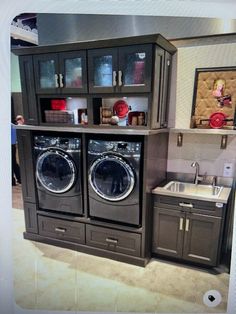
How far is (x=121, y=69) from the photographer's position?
1.98 meters

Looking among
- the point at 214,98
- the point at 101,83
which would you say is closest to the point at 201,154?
the point at 214,98

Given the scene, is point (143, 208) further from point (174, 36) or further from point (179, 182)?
point (174, 36)

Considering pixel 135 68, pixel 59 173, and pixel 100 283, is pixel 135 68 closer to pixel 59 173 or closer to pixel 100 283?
pixel 59 173

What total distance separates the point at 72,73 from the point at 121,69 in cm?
48

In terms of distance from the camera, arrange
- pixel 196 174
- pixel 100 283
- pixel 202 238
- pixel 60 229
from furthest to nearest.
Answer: pixel 60 229 < pixel 196 174 < pixel 202 238 < pixel 100 283

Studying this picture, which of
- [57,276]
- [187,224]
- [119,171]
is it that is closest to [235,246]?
[187,224]

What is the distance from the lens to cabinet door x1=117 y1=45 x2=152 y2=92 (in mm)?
→ 1890

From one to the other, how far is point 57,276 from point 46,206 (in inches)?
29.1

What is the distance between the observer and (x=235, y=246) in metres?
0.99

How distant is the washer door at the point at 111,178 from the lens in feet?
6.91

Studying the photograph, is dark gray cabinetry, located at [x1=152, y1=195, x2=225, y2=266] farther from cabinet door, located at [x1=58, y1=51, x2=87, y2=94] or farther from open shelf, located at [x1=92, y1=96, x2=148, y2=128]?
cabinet door, located at [x1=58, y1=51, x2=87, y2=94]

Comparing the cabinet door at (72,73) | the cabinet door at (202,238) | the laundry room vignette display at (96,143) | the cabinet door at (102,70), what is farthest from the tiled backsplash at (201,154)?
the cabinet door at (72,73)

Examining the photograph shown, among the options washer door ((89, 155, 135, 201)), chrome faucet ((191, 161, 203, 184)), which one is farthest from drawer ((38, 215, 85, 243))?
chrome faucet ((191, 161, 203, 184))

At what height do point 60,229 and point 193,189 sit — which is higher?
point 193,189
